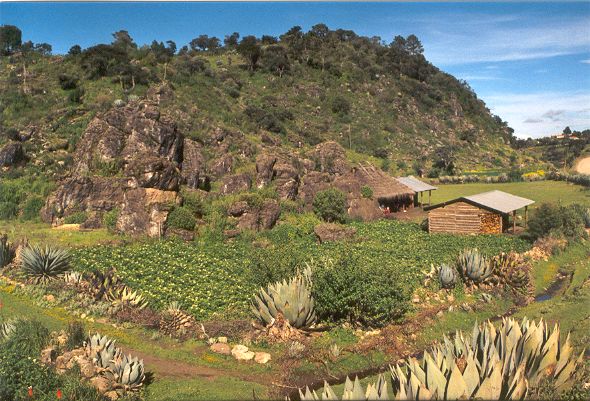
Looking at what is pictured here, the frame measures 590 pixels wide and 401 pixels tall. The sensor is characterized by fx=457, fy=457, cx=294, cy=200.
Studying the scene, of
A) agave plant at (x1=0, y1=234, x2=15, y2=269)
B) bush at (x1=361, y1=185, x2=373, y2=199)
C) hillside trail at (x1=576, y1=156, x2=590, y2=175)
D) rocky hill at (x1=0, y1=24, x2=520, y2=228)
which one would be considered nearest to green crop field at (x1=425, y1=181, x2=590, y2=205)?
hillside trail at (x1=576, y1=156, x2=590, y2=175)

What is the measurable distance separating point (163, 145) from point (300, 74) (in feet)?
176

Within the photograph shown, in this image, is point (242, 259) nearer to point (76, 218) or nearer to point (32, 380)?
point (76, 218)

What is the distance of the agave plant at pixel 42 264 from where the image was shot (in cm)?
1506

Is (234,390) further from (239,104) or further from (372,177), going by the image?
(239,104)

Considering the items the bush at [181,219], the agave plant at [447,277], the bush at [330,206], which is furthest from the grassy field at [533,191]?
the agave plant at [447,277]

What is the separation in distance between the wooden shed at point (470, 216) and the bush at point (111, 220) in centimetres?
1842

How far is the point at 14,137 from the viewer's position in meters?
34.3

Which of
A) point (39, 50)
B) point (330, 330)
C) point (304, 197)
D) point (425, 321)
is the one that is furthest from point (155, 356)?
point (39, 50)

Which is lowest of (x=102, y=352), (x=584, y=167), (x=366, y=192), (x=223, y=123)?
(x=102, y=352)

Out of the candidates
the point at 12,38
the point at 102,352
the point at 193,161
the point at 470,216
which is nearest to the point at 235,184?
the point at 193,161

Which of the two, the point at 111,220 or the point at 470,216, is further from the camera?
the point at 470,216

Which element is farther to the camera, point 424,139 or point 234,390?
point 424,139

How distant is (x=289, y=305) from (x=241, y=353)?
179 centimetres

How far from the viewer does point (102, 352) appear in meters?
9.34
